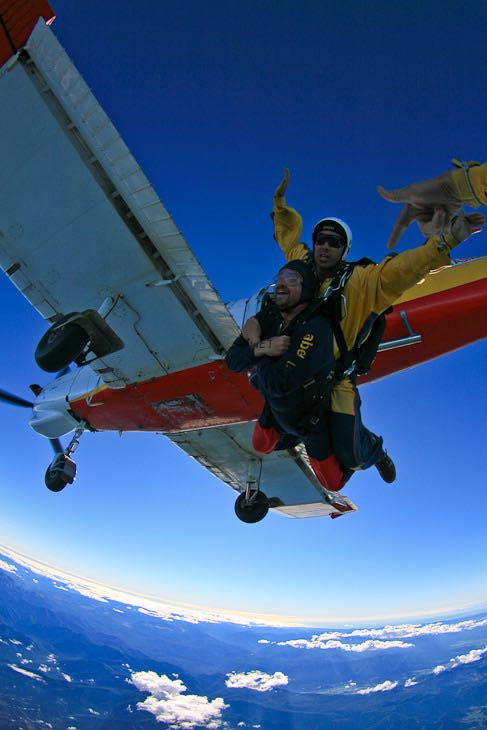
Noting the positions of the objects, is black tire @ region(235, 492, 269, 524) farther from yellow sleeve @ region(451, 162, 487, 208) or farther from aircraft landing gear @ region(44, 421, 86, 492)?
yellow sleeve @ region(451, 162, 487, 208)

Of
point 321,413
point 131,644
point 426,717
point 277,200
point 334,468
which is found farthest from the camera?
point 131,644

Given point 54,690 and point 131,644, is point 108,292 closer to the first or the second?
point 54,690

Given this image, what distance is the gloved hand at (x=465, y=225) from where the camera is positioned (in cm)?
213

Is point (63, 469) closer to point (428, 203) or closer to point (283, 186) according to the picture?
point (283, 186)

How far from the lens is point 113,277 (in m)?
6.33

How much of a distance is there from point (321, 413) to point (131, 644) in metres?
107

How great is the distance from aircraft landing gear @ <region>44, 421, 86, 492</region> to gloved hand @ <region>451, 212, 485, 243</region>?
30.6ft

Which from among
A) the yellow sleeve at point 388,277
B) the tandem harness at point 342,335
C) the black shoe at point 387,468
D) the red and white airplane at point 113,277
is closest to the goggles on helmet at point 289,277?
the tandem harness at point 342,335

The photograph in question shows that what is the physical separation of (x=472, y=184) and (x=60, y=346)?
Result: 14.8 feet

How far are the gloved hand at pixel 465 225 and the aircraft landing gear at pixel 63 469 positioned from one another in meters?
9.32

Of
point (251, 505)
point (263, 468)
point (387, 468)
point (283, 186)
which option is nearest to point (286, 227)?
point (283, 186)

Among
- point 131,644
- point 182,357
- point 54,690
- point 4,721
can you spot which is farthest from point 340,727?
point 182,357

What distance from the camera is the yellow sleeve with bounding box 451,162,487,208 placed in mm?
1942

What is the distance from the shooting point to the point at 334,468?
3035 mm
